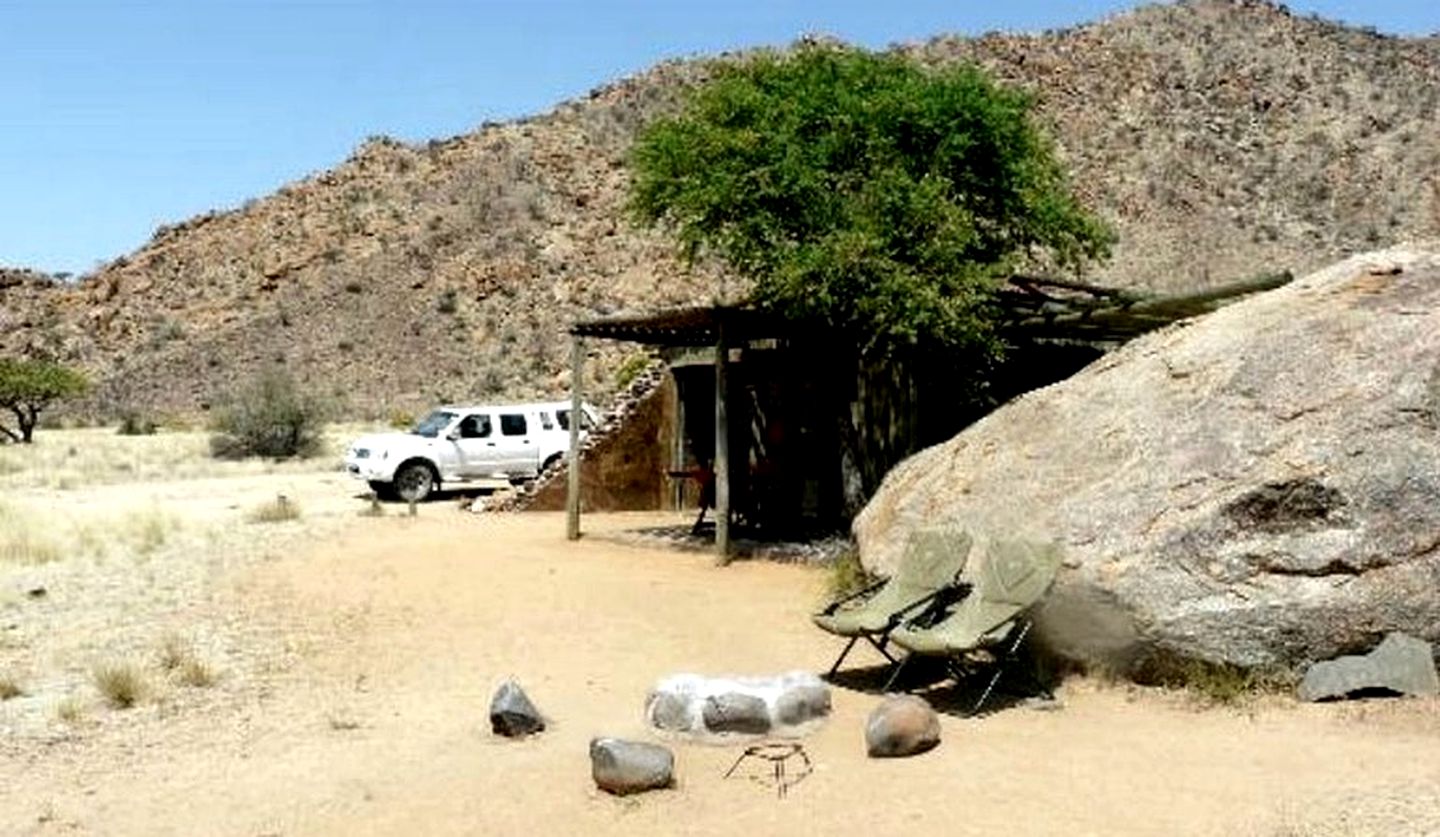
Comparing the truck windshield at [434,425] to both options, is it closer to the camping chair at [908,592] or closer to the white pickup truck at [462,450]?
the white pickup truck at [462,450]

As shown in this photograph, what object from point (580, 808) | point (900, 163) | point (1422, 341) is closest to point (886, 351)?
point (900, 163)

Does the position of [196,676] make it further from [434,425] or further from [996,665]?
[434,425]

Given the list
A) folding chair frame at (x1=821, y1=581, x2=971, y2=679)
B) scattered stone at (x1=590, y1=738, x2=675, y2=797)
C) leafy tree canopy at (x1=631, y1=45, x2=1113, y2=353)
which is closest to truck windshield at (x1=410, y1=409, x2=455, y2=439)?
leafy tree canopy at (x1=631, y1=45, x2=1113, y2=353)

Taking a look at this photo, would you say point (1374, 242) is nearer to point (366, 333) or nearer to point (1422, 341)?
point (366, 333)

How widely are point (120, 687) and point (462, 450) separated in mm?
15506

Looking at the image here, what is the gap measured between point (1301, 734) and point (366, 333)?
46936 mm

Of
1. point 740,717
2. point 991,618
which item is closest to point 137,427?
point 991,618

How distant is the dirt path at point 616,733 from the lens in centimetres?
704

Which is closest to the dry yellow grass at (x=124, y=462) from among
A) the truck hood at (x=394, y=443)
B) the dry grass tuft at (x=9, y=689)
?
the truck hood at (x=394, y=443)

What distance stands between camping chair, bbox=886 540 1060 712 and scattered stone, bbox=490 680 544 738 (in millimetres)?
2279

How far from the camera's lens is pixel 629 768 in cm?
754

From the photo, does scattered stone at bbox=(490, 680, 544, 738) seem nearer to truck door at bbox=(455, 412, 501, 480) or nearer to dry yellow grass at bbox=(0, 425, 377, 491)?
truck door at bbox=(455, 412, 501, 480)

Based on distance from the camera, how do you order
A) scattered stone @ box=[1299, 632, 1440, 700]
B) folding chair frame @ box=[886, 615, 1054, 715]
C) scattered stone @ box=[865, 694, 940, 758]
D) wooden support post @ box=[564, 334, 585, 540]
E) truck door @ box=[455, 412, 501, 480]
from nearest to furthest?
1. scattered stone @ box=[865, 694, 940, 758]
2. scattered stone @ box=[1299, 632, 1440, 700]
3. folding chair frame @ box=[886, 615, 1054, 715]
4. wooden support post @ box=[564, 334, 585, 540]
5. truck door @ box=[455, 412, 501, 480]

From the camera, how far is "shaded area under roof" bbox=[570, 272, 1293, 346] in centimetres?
1522
